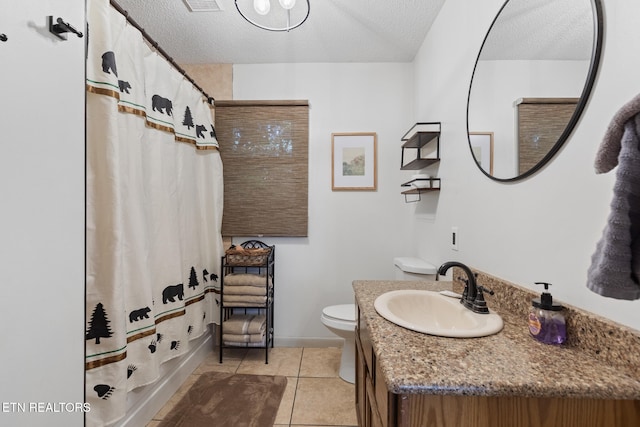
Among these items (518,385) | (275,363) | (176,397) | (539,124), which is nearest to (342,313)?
(275,363)

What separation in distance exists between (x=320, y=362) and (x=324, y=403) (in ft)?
1.50

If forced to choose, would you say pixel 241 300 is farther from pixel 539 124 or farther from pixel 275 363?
pixel 539 124

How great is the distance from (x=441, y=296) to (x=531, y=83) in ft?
2.86

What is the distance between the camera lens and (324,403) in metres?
1.72

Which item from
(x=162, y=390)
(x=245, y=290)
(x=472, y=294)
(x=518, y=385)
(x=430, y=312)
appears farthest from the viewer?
(x=245, y=290)

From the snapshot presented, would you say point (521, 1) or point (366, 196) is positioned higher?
point (521, 1)

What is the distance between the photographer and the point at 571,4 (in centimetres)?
84

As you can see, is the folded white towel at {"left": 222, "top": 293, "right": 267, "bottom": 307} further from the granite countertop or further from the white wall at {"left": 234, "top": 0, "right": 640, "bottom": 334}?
the granite countertop

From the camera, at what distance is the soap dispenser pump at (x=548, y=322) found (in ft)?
2.50

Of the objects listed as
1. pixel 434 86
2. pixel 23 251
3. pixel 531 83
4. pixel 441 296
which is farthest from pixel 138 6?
pixel 441 296

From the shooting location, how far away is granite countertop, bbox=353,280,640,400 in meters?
0.58

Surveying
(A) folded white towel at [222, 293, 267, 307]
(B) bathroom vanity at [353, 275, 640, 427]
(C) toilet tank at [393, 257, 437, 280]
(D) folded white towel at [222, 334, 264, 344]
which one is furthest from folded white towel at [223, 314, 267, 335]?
(B) bathroom vanity at [353, 275, 640, 427]

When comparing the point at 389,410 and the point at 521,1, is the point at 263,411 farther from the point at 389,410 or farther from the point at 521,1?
the point at 521,1

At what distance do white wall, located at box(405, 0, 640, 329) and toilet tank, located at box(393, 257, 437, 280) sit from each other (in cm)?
11
